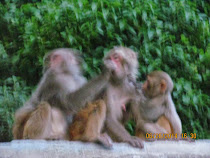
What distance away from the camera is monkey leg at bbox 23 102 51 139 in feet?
14.5

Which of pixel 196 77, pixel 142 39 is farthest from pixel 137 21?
pixel 196 77

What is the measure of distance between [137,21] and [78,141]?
288cm

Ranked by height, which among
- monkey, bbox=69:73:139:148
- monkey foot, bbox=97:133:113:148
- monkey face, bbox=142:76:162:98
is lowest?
monkey foot, bbox=97:133:113:148

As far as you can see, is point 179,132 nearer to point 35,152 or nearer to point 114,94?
point 114,94

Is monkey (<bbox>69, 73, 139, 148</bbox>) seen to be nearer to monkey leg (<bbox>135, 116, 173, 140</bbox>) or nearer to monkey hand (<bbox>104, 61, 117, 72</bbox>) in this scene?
monkey hand (<bbox>104, 61, 117, 72</bbox>)

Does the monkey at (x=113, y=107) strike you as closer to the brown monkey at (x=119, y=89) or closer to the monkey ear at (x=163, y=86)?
the brown monkey at (x=119, y=89)

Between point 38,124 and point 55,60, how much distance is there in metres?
0.87

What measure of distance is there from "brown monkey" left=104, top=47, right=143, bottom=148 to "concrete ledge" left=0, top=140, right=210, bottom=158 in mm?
334

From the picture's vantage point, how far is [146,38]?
6.56 m

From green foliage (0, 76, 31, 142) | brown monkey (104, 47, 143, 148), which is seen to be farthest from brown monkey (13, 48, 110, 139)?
green foliage (0, 76, 31, 142)

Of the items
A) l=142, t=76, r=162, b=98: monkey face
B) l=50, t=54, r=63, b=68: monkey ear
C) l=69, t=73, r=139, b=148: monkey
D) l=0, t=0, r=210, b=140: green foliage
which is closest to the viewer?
l=69, t=73, r=139, b=148: monkey

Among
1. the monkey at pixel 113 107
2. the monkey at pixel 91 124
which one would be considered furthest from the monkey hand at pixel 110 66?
the monkey at pixel 91 124

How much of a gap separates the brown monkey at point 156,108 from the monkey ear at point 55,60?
1.07 m

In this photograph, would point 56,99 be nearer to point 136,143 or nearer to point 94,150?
point 94,150
